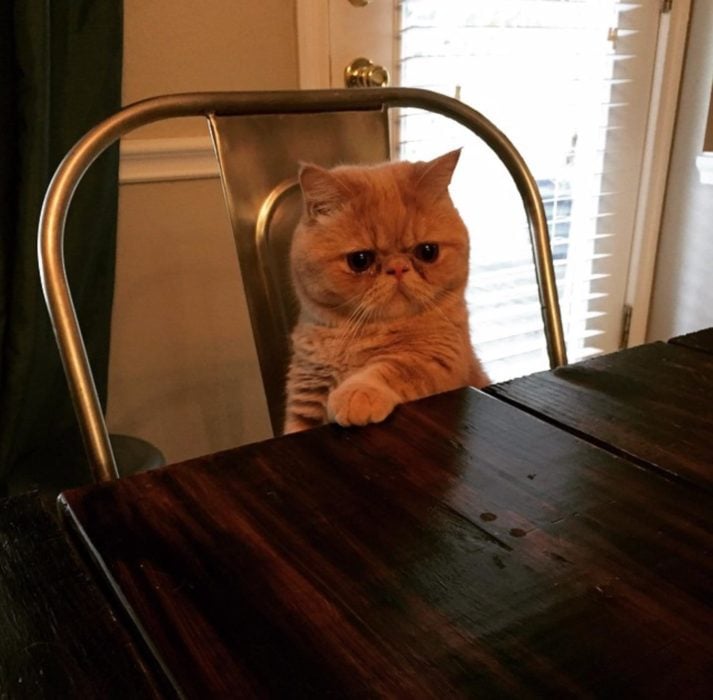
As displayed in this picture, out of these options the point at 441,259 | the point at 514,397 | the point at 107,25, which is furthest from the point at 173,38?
the point at 514,397

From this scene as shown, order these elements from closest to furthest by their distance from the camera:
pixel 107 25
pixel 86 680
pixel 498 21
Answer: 1. pixel 86 680
2. pixel 107 25
3. pixel 498 21

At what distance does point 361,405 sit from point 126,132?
0.49 metres

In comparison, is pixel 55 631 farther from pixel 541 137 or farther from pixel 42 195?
pixel 541 137

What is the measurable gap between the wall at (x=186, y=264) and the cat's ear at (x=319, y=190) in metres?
0.59

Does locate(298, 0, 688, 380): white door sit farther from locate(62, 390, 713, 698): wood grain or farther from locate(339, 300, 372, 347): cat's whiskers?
locate(62, 390, 713, 698): wood grain

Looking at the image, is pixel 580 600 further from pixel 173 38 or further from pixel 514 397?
pixel 173 38

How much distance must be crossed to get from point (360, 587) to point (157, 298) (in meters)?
1.18

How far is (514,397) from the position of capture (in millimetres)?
765

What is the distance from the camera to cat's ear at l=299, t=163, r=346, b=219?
939 mm

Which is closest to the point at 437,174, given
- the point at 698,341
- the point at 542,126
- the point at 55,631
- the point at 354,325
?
the point at 354,325

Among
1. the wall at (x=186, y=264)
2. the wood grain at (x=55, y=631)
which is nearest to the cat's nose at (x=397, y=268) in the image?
the wood grain at (x=55, y=631)

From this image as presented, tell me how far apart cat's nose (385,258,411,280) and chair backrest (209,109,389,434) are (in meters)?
0.21

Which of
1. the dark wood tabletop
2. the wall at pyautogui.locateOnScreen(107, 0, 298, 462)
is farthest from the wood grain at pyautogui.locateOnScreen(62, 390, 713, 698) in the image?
the wall at pyautogui.locateOnScreen(107, 0, 298, 462)

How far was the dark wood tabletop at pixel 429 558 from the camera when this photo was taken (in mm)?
391
